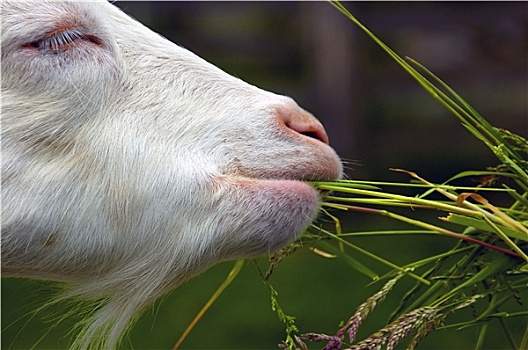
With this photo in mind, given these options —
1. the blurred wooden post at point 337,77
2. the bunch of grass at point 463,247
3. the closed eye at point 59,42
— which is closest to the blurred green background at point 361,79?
the blurred wooden post at point 337,77

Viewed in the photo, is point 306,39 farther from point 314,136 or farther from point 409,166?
point 314,136

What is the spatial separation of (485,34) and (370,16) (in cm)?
111

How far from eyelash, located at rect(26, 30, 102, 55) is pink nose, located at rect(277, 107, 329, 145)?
0.53 m

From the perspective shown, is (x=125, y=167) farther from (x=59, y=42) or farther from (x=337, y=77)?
(x=337, y=77)

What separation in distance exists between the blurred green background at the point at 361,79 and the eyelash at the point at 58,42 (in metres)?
3.60

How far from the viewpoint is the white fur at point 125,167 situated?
7.17 feet

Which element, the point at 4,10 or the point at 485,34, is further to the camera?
the point at 485,34

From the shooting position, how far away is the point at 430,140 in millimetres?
8547

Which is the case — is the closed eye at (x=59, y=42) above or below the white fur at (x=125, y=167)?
above

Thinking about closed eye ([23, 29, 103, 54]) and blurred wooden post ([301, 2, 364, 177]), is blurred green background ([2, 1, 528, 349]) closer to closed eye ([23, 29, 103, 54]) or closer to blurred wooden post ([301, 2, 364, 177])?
blurred wooden post ([301, 2, 364, 177])

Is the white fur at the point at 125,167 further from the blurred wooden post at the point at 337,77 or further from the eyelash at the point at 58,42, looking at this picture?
the blurred wooden post at the point at 337,77

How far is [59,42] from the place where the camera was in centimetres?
228


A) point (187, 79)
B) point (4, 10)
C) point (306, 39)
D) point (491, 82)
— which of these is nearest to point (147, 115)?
point (187, 79)

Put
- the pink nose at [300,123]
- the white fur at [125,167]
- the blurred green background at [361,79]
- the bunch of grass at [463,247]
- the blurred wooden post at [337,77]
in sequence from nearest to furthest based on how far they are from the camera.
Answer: the bunch of grass at [463,247] → the white fur at [125,167] → the pink nose at [300,123] → the blurred green background at [361,79] → the blurred wooden post at [337,77]
